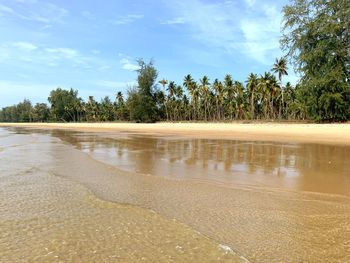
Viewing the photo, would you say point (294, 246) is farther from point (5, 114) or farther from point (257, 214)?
point (5, 114)

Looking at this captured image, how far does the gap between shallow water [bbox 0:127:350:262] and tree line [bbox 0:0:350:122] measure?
25.4 m

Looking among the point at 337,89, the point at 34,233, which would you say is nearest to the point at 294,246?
the point at 34,233

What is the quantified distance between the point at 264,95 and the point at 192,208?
66933 mm

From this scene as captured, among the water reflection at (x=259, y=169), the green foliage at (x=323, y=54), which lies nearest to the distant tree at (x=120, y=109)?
the green foliage at (x=323, y=54)

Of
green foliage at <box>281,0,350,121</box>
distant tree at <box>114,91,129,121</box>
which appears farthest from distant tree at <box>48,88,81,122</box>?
green foliage at <box>281,0,350,121</box>

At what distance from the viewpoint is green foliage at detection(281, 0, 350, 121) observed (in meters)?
32.3

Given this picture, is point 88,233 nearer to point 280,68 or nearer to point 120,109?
point 280,68

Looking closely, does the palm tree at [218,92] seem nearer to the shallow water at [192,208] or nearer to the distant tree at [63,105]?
the distant tree at [63,105]

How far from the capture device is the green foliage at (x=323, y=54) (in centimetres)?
3228

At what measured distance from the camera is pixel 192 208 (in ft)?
19.9

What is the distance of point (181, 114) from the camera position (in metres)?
94.2

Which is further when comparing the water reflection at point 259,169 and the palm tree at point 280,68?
the palm tree at point 280,68

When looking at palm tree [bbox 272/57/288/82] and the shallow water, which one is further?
palm tree [bbox 272/57/288/82]

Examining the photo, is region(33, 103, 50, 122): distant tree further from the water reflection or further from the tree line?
the water reflection
